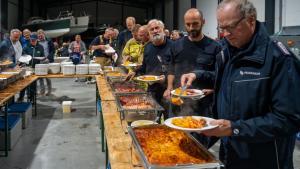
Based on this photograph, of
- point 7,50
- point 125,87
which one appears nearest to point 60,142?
point 125,87

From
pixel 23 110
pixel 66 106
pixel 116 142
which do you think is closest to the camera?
pixel 116 142

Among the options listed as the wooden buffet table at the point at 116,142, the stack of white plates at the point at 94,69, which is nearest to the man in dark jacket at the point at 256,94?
the wooden buffet table at the point at 116,142

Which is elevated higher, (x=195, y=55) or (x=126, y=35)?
(x=126, y=35)

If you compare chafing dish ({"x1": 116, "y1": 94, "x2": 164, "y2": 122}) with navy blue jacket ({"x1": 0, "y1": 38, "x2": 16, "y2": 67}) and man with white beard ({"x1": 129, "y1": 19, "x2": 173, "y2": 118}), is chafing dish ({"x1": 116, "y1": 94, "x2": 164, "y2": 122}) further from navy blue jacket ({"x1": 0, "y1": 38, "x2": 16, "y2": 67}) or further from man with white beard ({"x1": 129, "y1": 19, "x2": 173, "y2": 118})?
navy blue jacket ({"x1": 0, "y1": 38, "x2": 16, "y2": 67})

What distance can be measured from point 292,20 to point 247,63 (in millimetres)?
6775

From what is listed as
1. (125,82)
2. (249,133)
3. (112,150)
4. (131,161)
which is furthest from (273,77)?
(125,82)

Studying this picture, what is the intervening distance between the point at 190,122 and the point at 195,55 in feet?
4.27

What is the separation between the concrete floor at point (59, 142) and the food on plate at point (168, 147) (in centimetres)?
195

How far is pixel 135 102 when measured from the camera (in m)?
2.77

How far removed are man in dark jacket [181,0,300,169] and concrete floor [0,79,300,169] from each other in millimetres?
2369

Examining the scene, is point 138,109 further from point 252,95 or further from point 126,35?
point 126,35

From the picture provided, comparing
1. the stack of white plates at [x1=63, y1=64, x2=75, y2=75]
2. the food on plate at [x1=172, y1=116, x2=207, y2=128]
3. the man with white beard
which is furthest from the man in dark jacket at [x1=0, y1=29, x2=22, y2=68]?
the food on plate at [x1=172, y1=116, x2=207, y2=128]

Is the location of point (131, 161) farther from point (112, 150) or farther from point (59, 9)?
point (59, 9)

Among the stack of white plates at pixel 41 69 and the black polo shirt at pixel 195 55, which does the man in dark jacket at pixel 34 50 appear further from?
the black polo shirt at pixel 195 55
